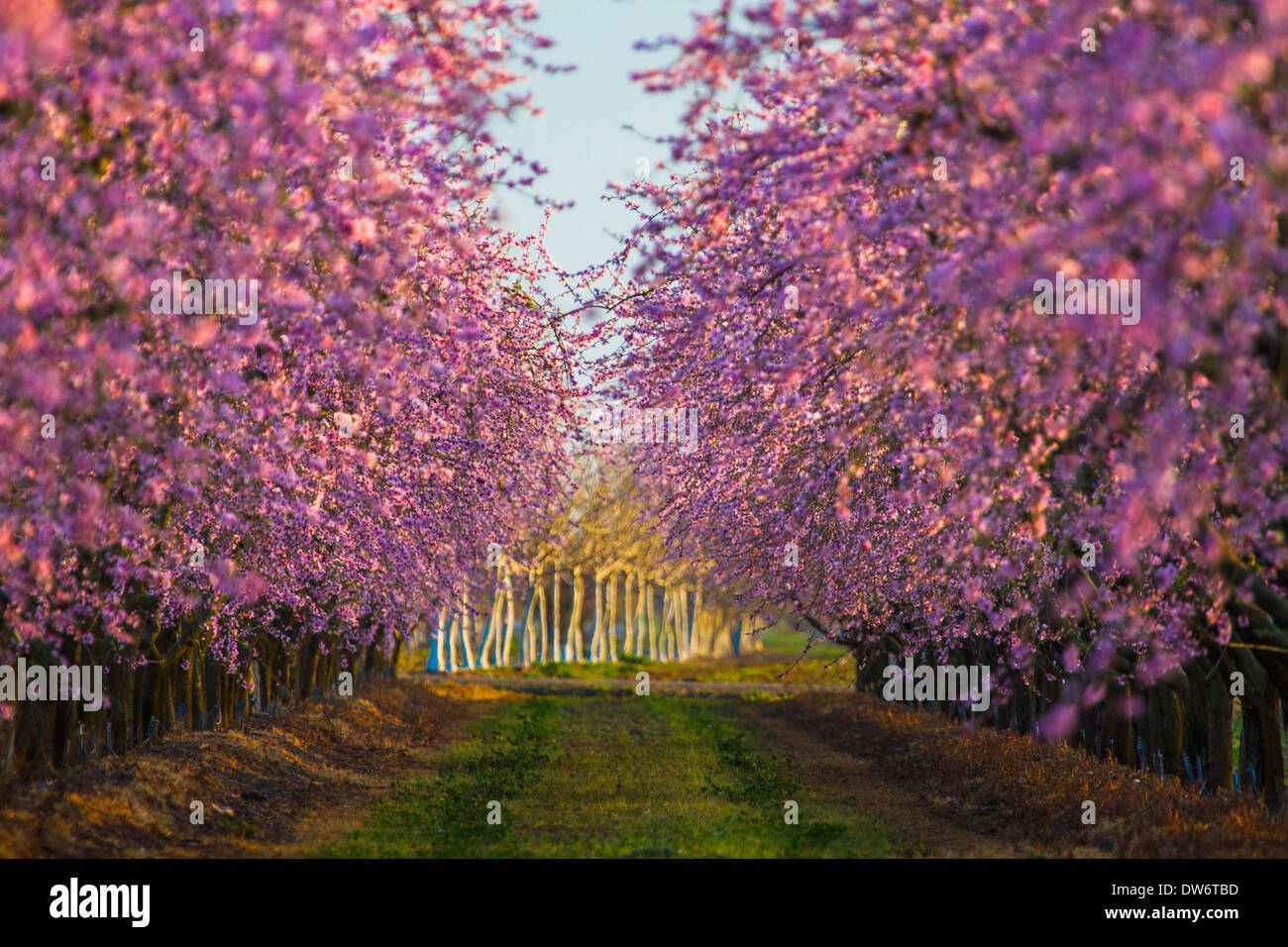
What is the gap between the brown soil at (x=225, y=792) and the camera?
14867mm

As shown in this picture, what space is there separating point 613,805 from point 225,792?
5766mm

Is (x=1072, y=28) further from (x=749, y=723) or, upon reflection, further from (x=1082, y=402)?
(x=749, y=723)

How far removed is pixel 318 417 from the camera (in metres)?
15.9

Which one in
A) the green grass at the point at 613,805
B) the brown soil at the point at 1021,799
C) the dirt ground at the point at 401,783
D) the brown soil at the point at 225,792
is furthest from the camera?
the green grass at the point at 613,805

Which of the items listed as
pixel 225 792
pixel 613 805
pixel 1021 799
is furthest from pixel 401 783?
pixel 1021 799

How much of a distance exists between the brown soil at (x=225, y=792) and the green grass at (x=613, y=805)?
3.00 ft

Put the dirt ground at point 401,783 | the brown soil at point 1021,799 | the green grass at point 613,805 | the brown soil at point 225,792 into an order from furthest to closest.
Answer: the green grass at point 613,805 → the brown soil at point 1021,799 → the dirt ground at point 401,783 → the brown soil at point 225,792

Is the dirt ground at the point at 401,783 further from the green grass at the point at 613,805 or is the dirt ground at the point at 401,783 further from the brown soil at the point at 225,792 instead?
the green grass at the point at 613,805

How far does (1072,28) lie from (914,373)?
371cm

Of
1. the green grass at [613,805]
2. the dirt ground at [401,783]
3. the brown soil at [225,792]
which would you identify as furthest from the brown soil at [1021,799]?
the brown soil at [225,792]

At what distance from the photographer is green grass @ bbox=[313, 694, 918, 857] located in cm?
1655

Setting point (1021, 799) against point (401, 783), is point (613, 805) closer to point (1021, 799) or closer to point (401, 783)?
point (401, 783)

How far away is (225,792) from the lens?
20.0 metres
